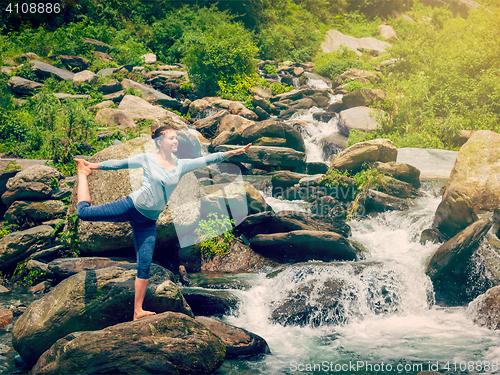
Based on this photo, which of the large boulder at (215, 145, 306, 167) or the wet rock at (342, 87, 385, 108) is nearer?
the large boulder at (215, 145, 306, 167)

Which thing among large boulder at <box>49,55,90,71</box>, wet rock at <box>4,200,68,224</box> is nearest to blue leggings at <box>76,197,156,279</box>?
wet rock at <box>4,200,68,224</box>

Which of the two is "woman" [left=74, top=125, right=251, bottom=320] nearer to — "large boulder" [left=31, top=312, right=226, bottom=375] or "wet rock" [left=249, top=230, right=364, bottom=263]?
"large boulder" [left=31, top=312, right=226, bottom=375]

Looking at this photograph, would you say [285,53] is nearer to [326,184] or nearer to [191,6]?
[191,6]

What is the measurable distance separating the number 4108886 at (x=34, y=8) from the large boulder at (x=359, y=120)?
58.4 feet

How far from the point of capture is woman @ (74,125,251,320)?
3.76 metres

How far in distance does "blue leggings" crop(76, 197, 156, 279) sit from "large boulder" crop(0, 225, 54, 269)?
4.06 metres

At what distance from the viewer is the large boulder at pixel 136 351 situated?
356 cm

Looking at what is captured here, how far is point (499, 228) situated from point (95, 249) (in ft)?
26.0

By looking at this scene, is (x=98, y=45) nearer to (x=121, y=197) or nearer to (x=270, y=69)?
(x=270, y=69)

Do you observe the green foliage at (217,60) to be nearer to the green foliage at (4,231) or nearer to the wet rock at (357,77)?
the wet rock at (357,77)

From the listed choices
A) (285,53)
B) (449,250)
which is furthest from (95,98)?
(285,53)

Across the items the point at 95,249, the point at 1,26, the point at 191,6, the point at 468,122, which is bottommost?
the point at 95,249

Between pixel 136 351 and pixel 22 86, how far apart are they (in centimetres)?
1350

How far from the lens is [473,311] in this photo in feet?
19.3
